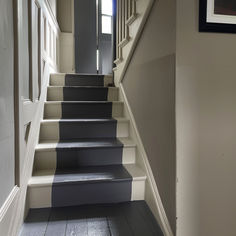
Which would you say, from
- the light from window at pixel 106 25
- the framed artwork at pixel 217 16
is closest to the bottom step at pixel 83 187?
→ the framed artwork at pixel 217 16

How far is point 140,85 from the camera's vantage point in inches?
63.3

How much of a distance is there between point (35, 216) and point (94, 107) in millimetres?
1128

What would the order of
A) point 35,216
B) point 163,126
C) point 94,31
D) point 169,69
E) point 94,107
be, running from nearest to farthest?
point 169,69
point 163,126
point 35,216
point 94,107
point 94,31

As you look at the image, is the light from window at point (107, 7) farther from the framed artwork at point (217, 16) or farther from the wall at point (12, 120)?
the framed artwork at point (217, 16)

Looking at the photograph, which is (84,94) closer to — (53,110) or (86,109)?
(86,109)

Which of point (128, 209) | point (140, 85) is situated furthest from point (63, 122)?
point (128, 209)

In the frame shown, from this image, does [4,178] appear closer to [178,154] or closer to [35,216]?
[35,216]

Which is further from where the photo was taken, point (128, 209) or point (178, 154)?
point (128, 209)

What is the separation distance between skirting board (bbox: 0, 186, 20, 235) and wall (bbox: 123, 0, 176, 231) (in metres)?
0.77

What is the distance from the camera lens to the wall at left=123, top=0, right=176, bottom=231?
3.48 ft

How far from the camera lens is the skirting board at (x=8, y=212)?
910 mm

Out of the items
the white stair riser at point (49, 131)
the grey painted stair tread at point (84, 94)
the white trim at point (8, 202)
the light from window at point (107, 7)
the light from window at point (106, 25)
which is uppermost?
the light from window at point (107, 7)

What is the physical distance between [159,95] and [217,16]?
465mm

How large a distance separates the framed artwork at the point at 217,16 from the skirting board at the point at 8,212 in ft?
3.88
